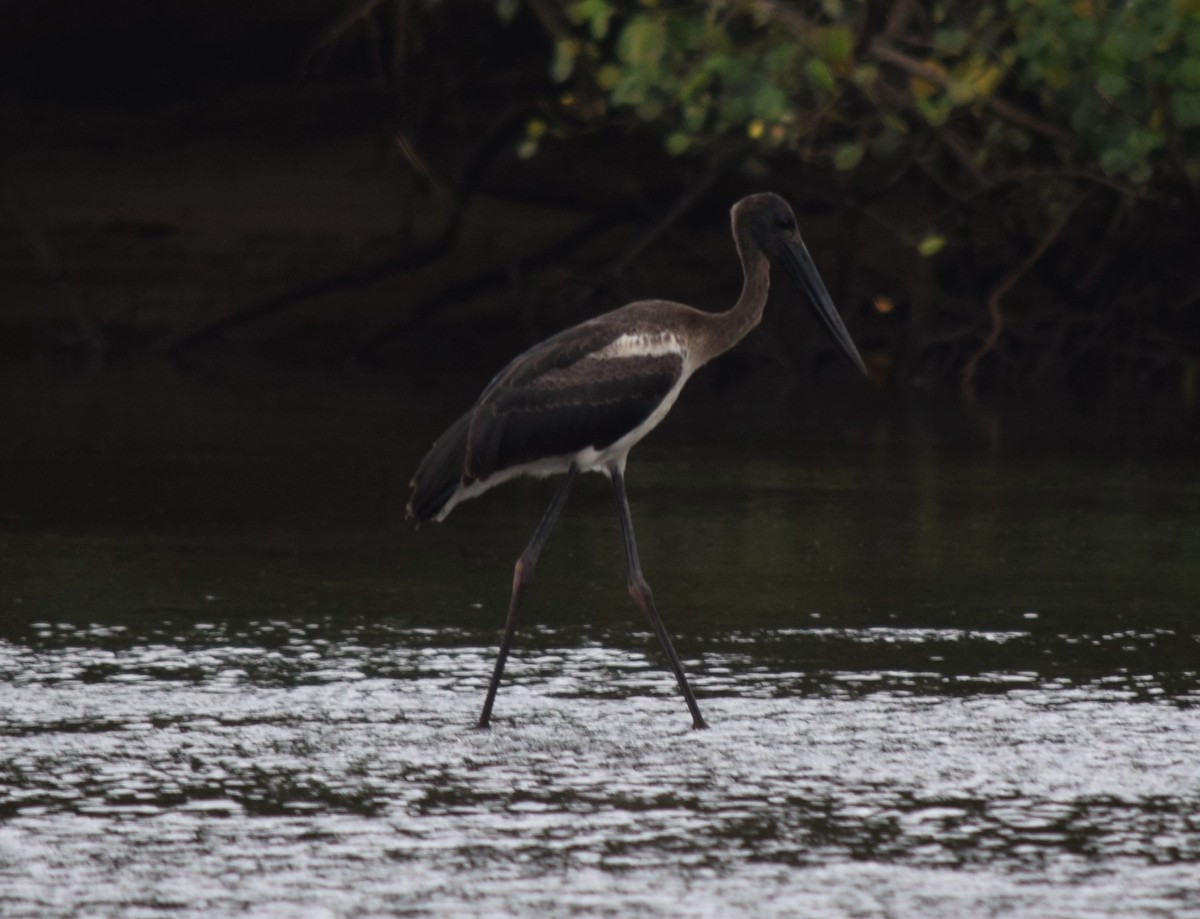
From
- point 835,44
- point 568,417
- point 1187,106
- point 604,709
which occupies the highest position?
point 835,44

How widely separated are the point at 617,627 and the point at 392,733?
5.40 ft

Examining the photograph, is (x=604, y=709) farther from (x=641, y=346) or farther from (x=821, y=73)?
(x=821, y=73)

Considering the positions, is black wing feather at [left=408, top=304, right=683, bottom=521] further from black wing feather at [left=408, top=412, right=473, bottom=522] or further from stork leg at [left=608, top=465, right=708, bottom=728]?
stork leg at [left=608, top=465, right=708, bottom=728]

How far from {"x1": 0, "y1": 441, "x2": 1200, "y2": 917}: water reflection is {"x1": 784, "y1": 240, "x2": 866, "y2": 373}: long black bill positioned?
2.63ft

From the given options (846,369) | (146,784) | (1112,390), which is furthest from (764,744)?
(846,369)

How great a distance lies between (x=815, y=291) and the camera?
749 cm

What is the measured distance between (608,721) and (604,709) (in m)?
0.15

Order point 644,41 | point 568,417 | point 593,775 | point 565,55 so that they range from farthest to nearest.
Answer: point 565,55, point 644,41, point 568,417, point 593,775

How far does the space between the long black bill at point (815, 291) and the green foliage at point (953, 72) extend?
326 cm

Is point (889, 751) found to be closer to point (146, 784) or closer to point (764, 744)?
point (764, 744)

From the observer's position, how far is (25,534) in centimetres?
971

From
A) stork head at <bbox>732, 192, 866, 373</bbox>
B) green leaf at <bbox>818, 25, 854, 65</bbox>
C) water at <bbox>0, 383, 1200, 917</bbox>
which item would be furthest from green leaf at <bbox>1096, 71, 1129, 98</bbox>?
stork head at <bbox>732, 192, 866, 373</bbox>

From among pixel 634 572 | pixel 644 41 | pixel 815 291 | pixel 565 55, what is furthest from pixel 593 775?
pixel 565 55

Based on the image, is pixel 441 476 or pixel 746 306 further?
pixel 746 306
